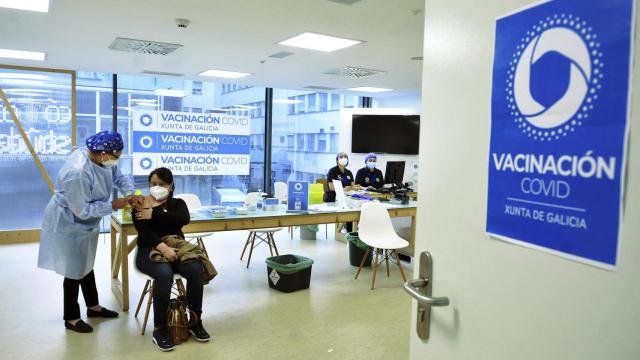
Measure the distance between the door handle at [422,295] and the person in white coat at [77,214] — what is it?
111 inches

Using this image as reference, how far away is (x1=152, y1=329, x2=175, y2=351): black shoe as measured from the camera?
322 centimetres

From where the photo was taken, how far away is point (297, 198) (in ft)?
15.9

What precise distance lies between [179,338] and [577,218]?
3.10 meters

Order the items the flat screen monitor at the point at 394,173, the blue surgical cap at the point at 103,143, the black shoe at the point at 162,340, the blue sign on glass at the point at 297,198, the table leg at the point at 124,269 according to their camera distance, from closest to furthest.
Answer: the black shoe at the point at 162,340 < the blue surgical cap at the point at 103,143 < the table leg at the point at 124,269 < the blue sign on glass at the point at 297,198 < the flat screen monitor at the point at 394,173

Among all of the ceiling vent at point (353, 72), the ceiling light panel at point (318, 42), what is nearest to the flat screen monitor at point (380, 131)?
the ceiling vent at point (353, 72)

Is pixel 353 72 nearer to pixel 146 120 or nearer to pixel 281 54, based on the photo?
pixel 281 54

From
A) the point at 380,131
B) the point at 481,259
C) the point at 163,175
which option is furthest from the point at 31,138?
the point at 481,259

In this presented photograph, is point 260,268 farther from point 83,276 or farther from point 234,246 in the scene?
point 83,276

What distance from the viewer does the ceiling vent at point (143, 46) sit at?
16.2ft

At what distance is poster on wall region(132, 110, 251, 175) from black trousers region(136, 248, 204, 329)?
3.81 meters

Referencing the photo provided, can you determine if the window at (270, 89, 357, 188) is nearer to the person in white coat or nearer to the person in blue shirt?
the person in blue shirt

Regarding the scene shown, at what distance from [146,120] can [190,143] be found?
71 centimetres

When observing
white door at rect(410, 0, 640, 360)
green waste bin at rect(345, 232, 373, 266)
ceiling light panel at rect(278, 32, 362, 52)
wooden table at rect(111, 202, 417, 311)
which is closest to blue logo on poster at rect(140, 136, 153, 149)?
wooden table at rect(111, 202, 417, 311)

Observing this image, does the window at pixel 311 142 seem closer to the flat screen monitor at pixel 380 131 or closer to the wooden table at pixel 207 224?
the flat screen monitor at pixel 380 131
